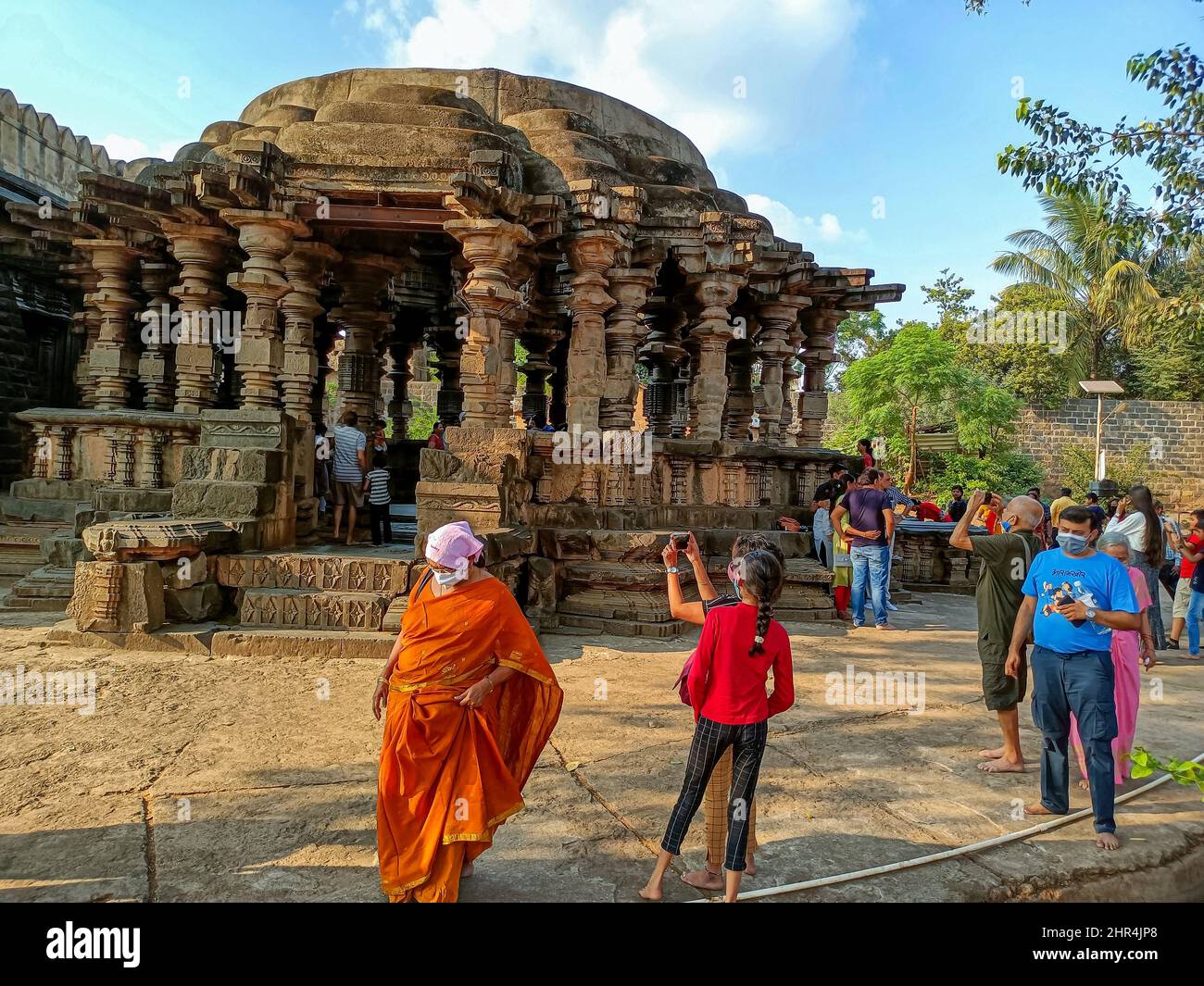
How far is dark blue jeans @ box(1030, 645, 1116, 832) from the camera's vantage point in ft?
10.3

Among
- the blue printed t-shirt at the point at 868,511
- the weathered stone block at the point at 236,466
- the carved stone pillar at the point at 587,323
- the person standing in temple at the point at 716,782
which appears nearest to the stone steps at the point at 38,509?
the weathered stone block at the point at 236,466

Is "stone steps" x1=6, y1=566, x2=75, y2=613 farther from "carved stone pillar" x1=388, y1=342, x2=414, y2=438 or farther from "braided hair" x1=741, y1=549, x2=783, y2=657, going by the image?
"carved stone pillar" x1=388, y1=342, x2=414, y2=438

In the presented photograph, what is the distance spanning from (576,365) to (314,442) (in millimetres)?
2885

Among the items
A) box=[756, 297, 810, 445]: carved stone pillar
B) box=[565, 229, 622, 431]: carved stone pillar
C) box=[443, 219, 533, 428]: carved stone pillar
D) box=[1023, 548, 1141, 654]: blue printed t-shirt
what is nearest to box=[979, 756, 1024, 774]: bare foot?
box=[1023, 548, 1141, 654]: blue printed t-shirt

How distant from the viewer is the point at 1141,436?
953 inches

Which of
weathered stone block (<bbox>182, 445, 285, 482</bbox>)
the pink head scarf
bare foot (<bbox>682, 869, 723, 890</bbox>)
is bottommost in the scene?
bare foot (<bbox>682, 869, 723, 890</bbox>)

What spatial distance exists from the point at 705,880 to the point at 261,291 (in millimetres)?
7524

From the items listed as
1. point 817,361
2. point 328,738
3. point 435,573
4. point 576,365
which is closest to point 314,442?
point 576,365

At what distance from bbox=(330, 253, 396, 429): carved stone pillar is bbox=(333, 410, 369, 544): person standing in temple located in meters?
Result: 2.93

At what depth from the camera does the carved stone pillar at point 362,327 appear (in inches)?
430

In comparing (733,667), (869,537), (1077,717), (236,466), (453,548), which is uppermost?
(236,466)

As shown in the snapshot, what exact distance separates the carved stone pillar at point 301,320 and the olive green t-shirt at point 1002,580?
23.3 feet

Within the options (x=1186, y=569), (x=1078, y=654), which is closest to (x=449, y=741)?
(x=1078, y=654)

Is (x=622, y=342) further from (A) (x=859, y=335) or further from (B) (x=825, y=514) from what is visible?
(A) (x=859, y=335)
